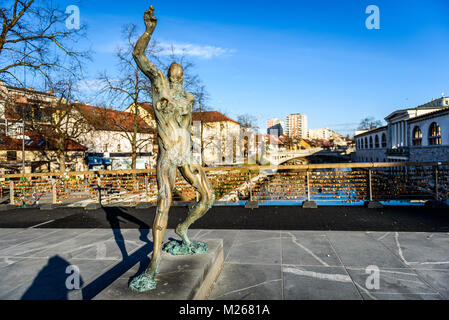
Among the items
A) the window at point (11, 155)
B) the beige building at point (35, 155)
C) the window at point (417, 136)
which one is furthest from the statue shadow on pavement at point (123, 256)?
the window at point (417, 136)

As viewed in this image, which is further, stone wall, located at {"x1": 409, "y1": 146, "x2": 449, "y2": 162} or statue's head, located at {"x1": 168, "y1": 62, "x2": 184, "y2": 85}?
stone wall, located at {"x1": 409, "y1": 146, "x2": 449, "y2": 162}

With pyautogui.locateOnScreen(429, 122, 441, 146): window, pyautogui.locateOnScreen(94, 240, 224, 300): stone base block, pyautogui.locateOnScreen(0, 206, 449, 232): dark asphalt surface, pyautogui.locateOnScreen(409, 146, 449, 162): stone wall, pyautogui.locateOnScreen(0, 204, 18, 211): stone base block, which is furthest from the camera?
pyautogui.locateOnScreen(429, 122, 441, 146): window

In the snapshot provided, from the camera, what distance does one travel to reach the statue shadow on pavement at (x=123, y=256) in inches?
136

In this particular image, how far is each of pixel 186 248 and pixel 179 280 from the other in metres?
0.92

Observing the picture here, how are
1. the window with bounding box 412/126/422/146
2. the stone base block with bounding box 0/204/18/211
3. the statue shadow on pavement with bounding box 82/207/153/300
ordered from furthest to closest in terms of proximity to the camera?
the window with bounding box 412/126/422/146, the stone base block with bounding box 0/204/18/211, the statue shadow on pavement with bounding box 82/207/153/300

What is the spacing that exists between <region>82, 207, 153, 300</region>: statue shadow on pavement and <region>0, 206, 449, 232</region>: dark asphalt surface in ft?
0.10

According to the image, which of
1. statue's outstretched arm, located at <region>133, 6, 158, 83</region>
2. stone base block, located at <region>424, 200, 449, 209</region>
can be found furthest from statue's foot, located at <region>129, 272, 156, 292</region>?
stone base block, located at <region>424, 200, 449, 209</region>

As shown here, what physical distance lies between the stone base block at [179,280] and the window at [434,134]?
1698 inches

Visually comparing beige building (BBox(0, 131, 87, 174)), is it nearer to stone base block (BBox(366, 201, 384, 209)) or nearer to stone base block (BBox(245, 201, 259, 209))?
stone base block (BBox(245, 201, 259, 209))

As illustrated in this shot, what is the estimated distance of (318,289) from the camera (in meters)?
3.25

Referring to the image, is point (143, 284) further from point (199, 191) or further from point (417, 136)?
point (417, 136)

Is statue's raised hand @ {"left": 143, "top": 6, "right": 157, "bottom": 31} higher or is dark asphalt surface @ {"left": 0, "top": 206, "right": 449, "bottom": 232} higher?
statue's raised hand @ {"left": 143, "top": 6, "right": 157, "bottom": 31}

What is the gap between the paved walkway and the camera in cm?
328

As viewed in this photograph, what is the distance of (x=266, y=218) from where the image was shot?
7.41 metres
